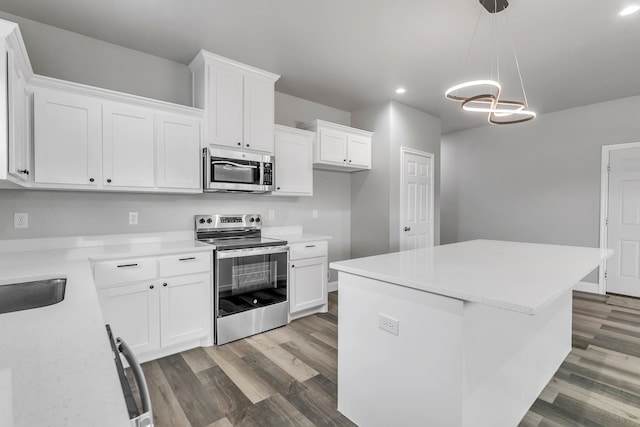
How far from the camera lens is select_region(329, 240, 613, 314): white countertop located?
1220mm

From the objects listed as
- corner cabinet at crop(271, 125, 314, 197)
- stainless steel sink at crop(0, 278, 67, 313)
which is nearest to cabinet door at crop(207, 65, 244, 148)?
corner cabinet at crop(271, 125, 314, 197)

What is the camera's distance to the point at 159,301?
244 cm

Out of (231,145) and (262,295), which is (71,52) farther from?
(262,295)

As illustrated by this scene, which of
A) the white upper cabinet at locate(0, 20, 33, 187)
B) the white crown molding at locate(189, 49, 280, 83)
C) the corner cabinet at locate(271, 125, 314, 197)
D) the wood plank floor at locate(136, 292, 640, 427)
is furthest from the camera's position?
the corner cabinet at locate(271, 125, 314, 197)

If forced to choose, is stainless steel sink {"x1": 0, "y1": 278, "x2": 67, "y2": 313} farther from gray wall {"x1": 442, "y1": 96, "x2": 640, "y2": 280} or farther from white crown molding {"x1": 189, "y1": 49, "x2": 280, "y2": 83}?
gray wall {"x1": 442, "y1": 96, "x2": 640, "y2": 280}

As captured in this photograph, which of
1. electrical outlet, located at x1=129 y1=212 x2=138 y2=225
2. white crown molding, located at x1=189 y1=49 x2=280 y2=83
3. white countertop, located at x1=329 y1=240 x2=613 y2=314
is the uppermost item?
white crown molding, located at x1=189 y1=49 x2=280 y2=83

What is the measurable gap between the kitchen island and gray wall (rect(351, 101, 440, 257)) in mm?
2201

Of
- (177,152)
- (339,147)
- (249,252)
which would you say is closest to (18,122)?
(177,152)

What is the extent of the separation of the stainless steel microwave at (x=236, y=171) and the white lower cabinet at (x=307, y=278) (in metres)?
0.75

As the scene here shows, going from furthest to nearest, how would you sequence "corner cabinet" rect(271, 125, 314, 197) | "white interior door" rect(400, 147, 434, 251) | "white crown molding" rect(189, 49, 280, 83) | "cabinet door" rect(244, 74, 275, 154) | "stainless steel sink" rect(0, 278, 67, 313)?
"white interior door" rect(400, 147, 434, 251), "corner cabinet" rect(271, 125, 314, 197), "cabinet door" rect(244, 74, 275, 154), "white crown molding" rect(189, 49, 280, 83), "stainless steel sink" rect(0, 278, 67, 313)

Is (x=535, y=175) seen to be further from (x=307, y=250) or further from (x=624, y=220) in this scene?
(x=307, y=250)

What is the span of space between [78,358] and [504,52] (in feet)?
12.1

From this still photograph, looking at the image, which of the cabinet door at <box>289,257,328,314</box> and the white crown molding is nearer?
the white crown molding

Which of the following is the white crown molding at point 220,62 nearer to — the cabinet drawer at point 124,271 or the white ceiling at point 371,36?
the white ceiling at point 371,36
